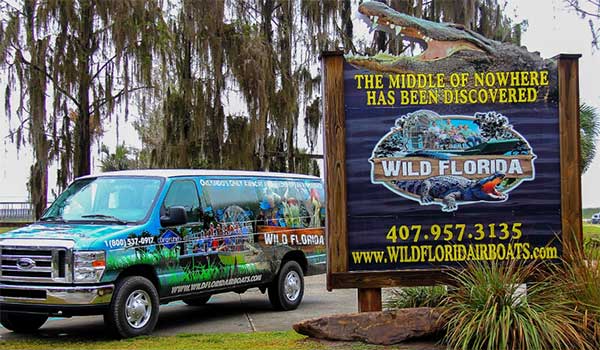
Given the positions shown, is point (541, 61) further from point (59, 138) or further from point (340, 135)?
point (59, 138)

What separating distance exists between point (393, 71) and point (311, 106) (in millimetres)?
15713

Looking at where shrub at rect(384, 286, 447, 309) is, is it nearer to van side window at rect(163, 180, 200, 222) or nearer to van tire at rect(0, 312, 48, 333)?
van side window at rect(163, 180, 200, 222)

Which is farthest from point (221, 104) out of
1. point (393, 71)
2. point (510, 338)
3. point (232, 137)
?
point (510, 338)

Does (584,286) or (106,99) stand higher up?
(106,99)

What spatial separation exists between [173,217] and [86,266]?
1.53m

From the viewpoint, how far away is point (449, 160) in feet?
25.9

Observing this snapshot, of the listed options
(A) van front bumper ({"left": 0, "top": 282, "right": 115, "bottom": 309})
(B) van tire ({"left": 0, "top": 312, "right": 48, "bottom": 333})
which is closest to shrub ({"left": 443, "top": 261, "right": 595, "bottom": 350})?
(A) van front bumper ({"left": 0, "top": 282, "right": 115, "bottom": 309})

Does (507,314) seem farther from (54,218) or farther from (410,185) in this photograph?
(54,218)

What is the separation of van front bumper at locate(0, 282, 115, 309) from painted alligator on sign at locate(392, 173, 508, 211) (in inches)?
156

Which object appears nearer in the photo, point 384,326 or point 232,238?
point 384,326

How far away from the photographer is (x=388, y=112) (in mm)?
7906

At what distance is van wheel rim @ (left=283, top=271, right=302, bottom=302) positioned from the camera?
12598mm

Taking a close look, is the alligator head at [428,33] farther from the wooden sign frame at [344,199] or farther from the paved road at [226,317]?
the paved road at [226,317]

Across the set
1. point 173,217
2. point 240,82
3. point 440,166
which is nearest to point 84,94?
point 240,82
